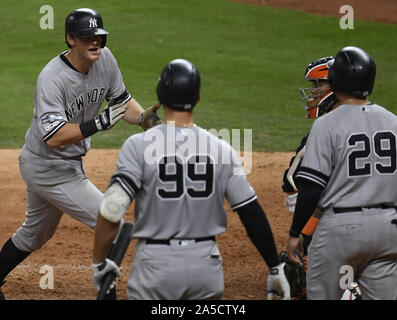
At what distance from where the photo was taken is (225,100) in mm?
14727

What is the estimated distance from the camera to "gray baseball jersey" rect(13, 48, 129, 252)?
205 inches

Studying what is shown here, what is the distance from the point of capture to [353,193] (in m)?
4.13

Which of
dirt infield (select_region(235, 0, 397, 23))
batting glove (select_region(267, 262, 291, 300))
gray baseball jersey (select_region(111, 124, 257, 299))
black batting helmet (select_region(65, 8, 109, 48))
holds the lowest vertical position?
batting glove (select_region(267, 262, 291, 300))

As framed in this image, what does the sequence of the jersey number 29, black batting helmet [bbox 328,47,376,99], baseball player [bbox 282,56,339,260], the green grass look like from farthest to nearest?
1. the green grass
2. baseball player [bbox 282,56,339,260]
3. black batting helmet [bbox 328,47,376,99]
4. the jersey number 29

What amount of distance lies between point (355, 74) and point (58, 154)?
222 centimetres

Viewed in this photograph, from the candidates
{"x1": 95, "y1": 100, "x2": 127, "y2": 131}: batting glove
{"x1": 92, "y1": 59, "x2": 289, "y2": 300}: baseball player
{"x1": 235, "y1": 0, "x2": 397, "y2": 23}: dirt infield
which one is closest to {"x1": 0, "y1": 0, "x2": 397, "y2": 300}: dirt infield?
{"x1": 95, "y1": 100, "x2": 127, "y2": 131}: batting glove

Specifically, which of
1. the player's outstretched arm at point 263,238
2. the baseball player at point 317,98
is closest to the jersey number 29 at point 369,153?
the player's outstretched arm at point 263,238

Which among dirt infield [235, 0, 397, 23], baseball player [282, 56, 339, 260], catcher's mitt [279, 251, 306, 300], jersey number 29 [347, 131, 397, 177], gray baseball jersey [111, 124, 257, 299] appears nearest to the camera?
gray baseball jersey [111, 124, 257, 299]

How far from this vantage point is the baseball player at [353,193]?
13.5 feet

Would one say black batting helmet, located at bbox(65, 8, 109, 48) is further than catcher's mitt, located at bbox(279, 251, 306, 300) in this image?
No

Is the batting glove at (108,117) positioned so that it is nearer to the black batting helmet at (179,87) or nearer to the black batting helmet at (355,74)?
the black batting helmet at (179,87)

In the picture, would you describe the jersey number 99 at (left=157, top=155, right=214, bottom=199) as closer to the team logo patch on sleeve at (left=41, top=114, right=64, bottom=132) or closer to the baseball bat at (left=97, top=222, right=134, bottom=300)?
the baseball bat at (left=97, top=222, right=134, bottom=300)

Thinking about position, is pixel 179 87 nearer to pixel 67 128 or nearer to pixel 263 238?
pixel 263 238
